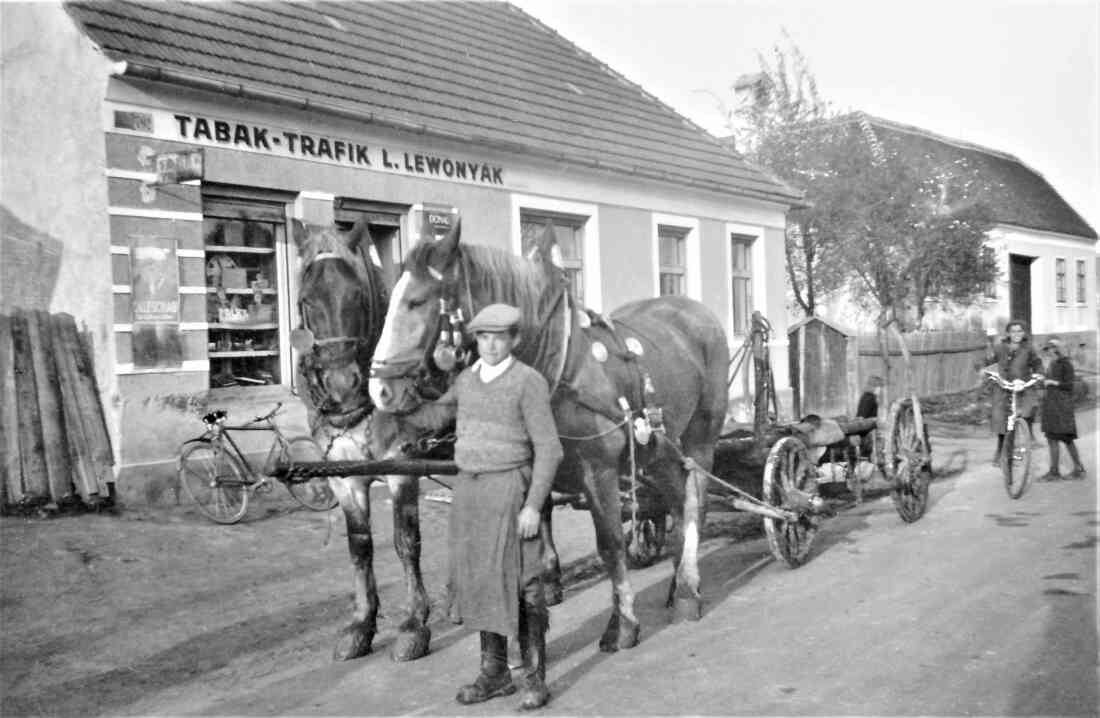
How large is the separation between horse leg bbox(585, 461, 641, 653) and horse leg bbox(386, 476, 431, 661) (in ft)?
3.12

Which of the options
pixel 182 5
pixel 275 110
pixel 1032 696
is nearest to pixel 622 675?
pixel 1032 696

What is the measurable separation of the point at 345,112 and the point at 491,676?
7.59 metres

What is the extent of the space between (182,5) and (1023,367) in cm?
981

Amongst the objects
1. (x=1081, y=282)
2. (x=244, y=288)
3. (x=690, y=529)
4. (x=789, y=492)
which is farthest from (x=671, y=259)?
(x=1081, y=282)

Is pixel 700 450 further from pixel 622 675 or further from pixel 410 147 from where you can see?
pixel 410 147

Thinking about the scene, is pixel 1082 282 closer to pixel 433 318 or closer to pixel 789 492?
pixel 789 492

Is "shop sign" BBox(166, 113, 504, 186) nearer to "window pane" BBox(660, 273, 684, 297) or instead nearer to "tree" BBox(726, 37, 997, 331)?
"window pane" BBox(660, 273, 684, 297)

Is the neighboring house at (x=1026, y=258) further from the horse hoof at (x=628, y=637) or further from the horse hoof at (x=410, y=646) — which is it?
the horse hoof at (x=410, y=646)

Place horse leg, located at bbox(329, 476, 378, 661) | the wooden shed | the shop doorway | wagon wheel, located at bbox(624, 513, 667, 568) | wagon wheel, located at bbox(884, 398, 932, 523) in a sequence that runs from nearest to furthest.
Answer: horse leg, located at bbox(329, 476, 378, 661) < wagon wheel, located at bbox(624, 513, 667, 568) < wagon wheel, located at bbox(884, 398, 932, 523) < the wooden shed < the shop doorway

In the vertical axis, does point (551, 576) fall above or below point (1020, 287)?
below

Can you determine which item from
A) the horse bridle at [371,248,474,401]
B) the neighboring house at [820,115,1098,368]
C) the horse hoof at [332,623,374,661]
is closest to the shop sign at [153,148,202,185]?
the horse bridle at [371,248,474,401]

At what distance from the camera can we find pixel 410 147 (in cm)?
1156

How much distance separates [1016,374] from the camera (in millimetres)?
10703

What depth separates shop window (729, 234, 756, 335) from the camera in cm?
1742
